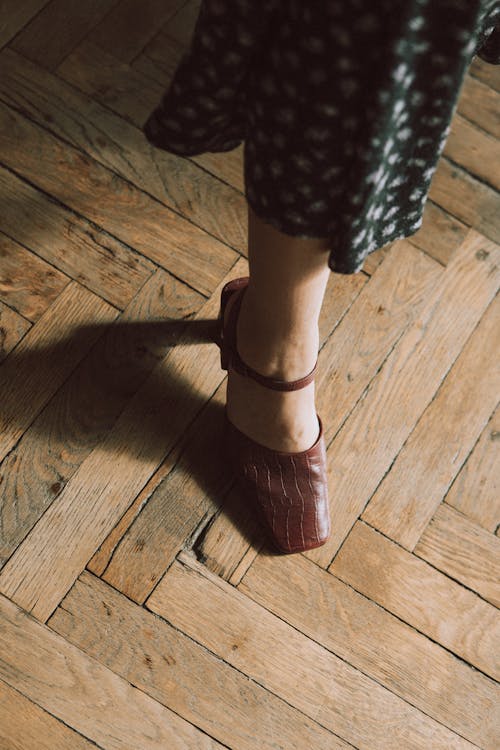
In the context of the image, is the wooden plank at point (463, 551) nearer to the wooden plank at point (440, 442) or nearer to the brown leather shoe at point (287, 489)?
the wooden plank at point (440, 442)

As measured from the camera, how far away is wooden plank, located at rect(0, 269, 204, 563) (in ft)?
2.70

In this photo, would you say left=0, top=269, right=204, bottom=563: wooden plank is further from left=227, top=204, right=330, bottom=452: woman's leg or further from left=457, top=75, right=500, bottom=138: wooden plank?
left=457, top=75, right=500, bottom=138: wooden plank

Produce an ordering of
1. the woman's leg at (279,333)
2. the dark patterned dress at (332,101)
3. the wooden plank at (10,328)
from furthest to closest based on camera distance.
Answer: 1. the wooden plank at (10,328)
2. the woman's leg at (279,333)
3. the dark patterned dress at (332,101)

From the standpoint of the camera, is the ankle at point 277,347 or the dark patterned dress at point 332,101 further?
the ankle at point 277,347

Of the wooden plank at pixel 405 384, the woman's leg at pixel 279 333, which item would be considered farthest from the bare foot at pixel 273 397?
the wooden plank at pixel 405 384

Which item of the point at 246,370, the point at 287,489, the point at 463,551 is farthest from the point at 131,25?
the point at 463,551

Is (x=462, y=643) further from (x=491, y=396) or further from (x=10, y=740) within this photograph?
(x=10, y=740)

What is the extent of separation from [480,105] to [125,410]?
733 millimetres

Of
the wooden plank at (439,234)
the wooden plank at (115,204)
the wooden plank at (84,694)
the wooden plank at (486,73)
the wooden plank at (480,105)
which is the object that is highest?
the wooden plank at (486,73)

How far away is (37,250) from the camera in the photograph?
93 cm

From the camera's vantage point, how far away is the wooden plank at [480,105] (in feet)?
3.59

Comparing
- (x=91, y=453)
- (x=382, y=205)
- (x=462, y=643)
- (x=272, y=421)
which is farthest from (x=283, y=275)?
(x=462, y=643)

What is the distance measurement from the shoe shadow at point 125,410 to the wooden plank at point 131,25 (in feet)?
1.46

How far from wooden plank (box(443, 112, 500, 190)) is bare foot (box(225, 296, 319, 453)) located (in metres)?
0.48
